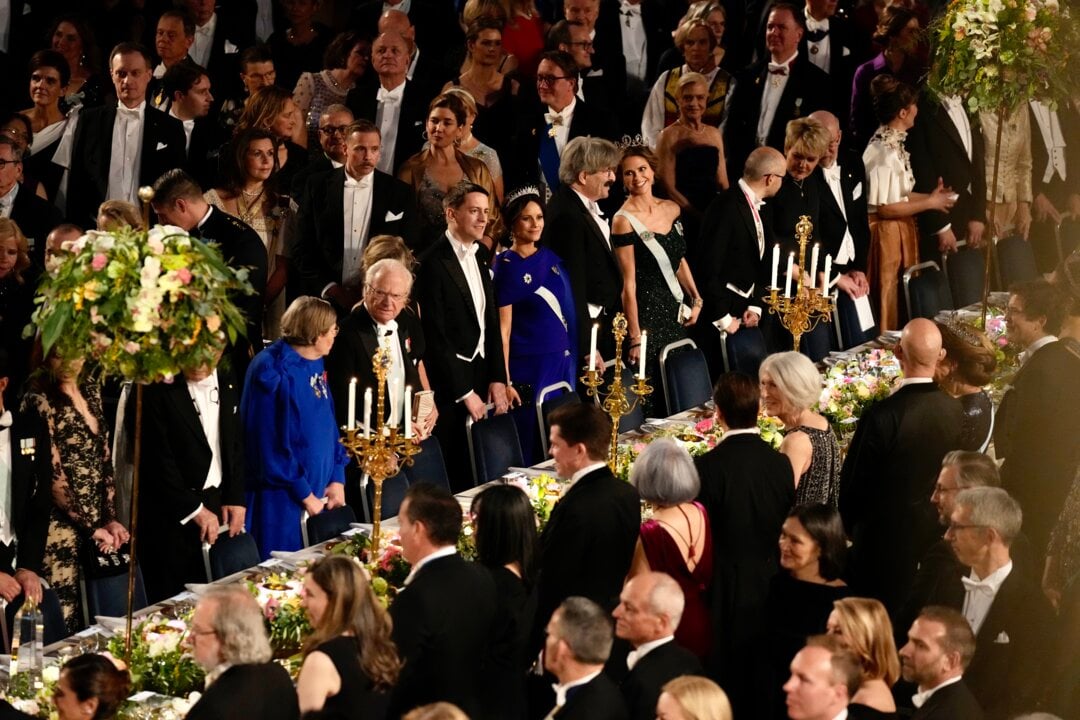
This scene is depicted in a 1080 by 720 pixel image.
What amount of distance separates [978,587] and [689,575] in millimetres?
1111

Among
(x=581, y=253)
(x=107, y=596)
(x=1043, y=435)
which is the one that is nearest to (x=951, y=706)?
(x=1043, y=435)

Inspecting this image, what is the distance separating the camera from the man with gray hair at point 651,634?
6051mm

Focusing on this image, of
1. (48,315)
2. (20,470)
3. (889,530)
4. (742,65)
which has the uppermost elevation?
(742,65)

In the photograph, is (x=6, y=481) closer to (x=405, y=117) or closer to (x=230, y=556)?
(x=230, y=556)

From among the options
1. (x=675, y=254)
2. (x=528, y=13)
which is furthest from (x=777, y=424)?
(x=528, y=13)

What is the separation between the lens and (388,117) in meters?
11.6

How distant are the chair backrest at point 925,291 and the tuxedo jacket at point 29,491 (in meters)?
6.40

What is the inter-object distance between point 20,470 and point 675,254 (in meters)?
4.61

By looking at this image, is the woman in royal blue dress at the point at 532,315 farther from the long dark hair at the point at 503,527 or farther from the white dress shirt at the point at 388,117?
the long dark hair at the point at 503,527

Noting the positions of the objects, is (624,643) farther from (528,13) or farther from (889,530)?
(528,13)

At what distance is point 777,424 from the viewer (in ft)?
29.9

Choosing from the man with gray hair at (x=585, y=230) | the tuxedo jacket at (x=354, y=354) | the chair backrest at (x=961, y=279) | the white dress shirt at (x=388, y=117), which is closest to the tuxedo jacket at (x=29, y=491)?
the tuxedo jacket at (x=354, y=354)

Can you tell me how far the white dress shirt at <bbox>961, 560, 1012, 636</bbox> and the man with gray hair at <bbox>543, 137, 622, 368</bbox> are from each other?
13.2 ft

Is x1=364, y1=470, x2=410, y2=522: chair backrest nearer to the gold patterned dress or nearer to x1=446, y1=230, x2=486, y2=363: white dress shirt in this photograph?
the gold patterned dress
